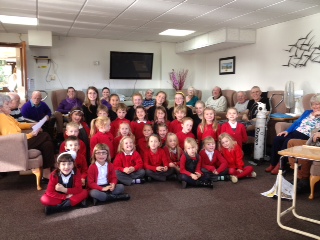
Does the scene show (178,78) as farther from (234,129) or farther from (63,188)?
(63,188)

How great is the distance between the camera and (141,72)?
8.02 meters

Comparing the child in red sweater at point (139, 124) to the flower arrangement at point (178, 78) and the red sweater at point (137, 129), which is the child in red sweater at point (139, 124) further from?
the flower arrangement at point (178, 78)

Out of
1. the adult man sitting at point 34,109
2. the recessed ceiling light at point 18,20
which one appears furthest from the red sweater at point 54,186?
the recessed ceiling light at point 18,20

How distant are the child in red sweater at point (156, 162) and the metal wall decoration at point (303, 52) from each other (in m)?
3.23

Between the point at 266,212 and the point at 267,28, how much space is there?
441 cm

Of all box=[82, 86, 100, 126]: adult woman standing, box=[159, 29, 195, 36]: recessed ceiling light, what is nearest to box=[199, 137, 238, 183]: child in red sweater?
box=[82, 86, 100, 126]: adult woman standing

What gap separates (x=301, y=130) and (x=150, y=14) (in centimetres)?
301

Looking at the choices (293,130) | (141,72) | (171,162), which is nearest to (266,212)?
(171,162)

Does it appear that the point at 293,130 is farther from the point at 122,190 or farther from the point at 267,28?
the point at 267,28

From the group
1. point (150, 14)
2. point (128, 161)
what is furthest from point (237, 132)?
point (150, 14)

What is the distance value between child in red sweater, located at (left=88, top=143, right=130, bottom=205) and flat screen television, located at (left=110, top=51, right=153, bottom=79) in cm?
501

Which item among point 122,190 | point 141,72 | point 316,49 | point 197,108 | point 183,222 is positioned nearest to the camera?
point 183,222

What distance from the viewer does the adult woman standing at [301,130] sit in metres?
3.71

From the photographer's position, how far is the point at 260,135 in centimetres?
430
